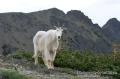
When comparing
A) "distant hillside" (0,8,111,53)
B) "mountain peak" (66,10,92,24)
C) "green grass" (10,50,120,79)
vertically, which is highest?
"mountain peak" (66,10,92,24)

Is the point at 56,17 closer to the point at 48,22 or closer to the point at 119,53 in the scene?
the point at 48,22

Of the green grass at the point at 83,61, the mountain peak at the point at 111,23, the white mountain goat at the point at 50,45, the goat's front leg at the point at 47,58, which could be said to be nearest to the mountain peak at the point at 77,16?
the mountain peak at the point at 111,23

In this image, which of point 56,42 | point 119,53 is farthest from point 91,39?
point 56,42

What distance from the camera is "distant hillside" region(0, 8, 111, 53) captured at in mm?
60891

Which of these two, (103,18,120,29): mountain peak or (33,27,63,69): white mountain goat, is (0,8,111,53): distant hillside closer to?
(103,18,120,29): mountain peak

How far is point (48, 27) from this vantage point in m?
65.1

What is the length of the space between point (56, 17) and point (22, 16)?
5278 millimetres

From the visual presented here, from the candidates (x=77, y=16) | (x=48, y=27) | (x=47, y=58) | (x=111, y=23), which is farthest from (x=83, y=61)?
(x=77, y=16)

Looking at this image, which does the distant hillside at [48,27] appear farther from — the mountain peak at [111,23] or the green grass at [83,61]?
the green grass at [83,61]

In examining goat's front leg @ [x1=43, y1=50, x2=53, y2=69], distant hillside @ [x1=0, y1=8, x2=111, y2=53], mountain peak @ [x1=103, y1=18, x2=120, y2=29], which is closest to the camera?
goat's front leg @ [x1=43, y1=50, x2=53, y2=69]

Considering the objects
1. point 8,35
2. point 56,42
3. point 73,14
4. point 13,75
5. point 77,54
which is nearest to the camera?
point 13,75

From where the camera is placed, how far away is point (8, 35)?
63656 mm

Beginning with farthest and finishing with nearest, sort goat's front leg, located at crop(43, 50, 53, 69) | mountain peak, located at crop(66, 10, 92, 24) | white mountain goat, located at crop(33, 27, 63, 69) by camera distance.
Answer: mountain peak, located at crop(66, 10, 92, 24)
goat's front leg, located at crop(43, 50, 53, 69)
white mountain goat, located at crop(33, 27, 63, 69)

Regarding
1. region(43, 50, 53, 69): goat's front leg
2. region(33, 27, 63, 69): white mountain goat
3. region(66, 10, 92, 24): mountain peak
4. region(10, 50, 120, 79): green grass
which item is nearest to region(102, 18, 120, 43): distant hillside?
region(66, 10, 92, 24): mountain peak
